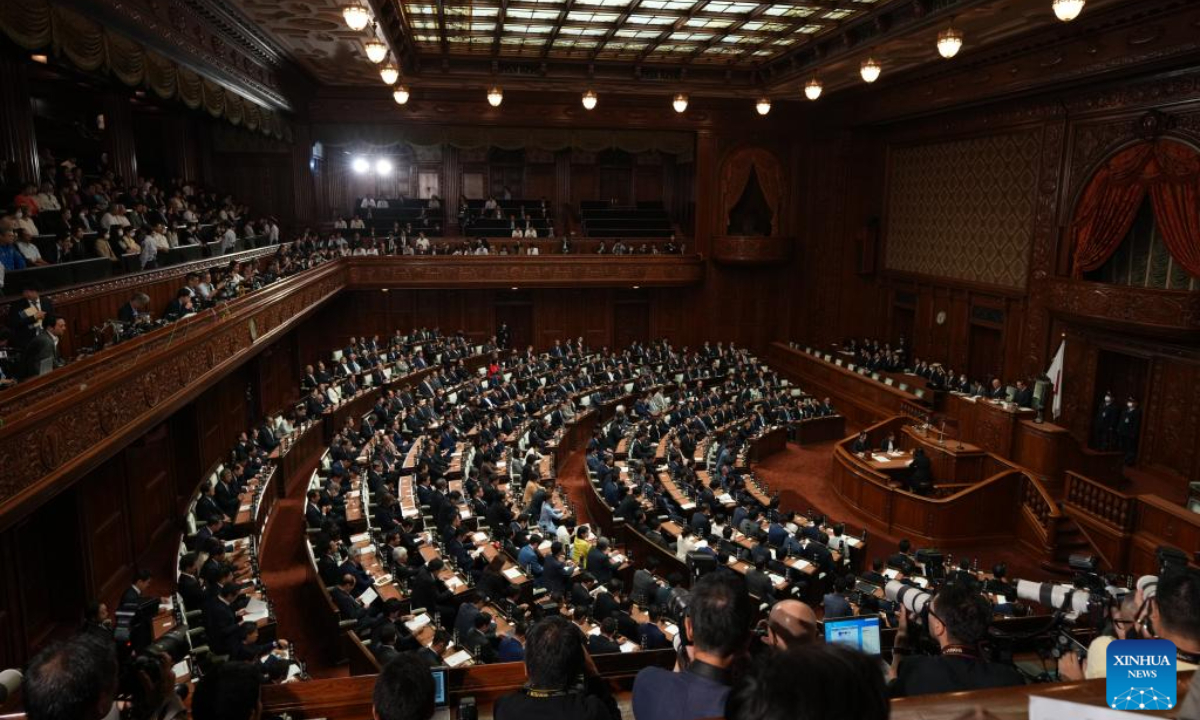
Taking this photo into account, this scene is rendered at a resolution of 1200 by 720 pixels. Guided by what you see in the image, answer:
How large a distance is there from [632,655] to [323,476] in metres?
8.19

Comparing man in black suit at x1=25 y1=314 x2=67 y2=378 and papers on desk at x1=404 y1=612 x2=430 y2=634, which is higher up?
man in black suit at x1=25 y1=314 x2=67 y2=378

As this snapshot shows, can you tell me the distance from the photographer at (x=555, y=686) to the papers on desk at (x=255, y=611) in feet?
19.4

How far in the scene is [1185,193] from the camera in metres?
12.9

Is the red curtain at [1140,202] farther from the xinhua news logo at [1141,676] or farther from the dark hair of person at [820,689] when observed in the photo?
the dark hair of person at [820,689]

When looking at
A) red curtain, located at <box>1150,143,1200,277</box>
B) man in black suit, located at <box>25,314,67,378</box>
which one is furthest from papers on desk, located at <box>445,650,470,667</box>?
red curtain, located at <box>1150,143,1200,277</box>

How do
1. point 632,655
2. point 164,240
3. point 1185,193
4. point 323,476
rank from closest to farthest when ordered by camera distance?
point 632,655 < point 164,240 < point 323,476 < point 1185,193

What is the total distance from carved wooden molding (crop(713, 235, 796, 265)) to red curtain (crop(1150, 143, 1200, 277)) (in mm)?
10713

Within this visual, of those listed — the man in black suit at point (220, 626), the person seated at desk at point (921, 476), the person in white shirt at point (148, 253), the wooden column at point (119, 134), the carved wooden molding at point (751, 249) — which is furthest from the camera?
the carved wooden molding at point (751, 249)

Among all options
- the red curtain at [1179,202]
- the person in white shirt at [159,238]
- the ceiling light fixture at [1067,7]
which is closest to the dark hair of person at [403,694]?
the person in white shirt at [159,238]

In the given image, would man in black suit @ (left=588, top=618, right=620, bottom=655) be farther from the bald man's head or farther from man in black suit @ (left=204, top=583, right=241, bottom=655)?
the bald man's head

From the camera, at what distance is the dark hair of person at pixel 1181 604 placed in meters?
→ 2.67

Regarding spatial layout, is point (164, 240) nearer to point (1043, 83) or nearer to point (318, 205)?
point (318, 205)

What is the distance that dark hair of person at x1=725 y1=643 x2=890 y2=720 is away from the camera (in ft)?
4.84

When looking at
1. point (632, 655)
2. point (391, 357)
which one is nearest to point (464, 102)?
point (391, 357)
